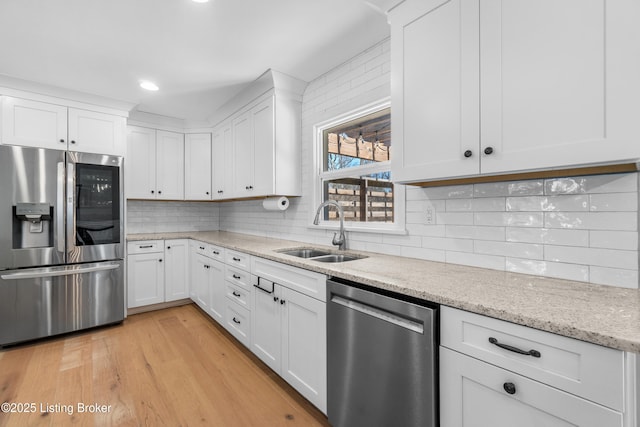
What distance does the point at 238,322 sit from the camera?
2.63 meters

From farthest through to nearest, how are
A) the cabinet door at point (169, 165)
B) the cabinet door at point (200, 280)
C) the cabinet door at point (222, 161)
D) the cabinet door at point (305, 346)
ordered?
1. the cabinet door at point (169, 165)
2. the cabinet door at point (222, 161)
3. the cabinet door at point (200, 280)
4. the cabinet door at point (305, 346)

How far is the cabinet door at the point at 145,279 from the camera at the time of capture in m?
3.43

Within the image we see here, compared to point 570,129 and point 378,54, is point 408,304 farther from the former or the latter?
point 378,54

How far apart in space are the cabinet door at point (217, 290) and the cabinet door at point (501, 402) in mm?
2255

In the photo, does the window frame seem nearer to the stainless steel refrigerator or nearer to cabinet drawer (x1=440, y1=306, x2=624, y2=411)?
cabinet drawer (x1=440, y1=306, x2=624, y2=411)

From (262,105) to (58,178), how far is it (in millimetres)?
2043

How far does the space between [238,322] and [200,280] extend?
1.09 m

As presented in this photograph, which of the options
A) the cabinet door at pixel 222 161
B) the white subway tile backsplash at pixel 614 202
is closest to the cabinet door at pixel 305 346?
the white subway tile backsplash at pixel 614 202

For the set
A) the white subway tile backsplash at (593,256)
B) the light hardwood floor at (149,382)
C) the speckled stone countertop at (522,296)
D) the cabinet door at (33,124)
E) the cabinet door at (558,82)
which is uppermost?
the cabinet door at (33,124)

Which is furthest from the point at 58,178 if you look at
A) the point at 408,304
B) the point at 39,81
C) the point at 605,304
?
the point at 605,304

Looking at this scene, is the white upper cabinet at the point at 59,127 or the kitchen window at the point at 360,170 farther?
the white upper cabinet at the point at 59,127

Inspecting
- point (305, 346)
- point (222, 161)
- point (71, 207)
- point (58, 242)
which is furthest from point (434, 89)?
point (58, 242)

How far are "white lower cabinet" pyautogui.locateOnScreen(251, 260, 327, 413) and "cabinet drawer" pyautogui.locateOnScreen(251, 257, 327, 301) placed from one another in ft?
0.04

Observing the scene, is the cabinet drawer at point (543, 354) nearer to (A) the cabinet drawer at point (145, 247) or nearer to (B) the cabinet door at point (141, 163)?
(A) the cabinet drawer at point (145, 247)
